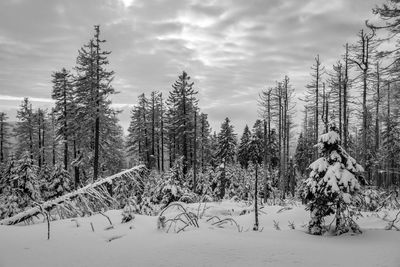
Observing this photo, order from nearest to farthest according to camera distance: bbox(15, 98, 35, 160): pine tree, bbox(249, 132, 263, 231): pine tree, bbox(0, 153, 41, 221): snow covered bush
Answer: bbox(249, 132, 263, 231): pine tree, bbox(0, 153, 41, 221): snow covered bush, bbox(15, 98, 35, 160): pine tree

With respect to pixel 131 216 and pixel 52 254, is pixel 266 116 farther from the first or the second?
pixel 52 254

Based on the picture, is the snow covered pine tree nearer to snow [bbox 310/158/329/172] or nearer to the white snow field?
snow [bbox 310/158/329/172]

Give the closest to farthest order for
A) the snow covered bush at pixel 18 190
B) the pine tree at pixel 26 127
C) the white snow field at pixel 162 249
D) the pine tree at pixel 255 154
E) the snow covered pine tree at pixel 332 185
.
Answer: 1. the white snow field at pixel 162 249
2. the snow covered pine tree at pixel 332 185
3. the pine tree at pixel 255 154
4. the snow covered bush at pixel 18 190
5. the pine tree at pixel 26 127

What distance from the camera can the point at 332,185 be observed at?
6742mm

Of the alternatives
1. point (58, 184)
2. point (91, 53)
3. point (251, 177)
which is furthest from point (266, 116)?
point (58, 184)

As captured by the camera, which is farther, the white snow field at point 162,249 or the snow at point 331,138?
the snow at point 331,138

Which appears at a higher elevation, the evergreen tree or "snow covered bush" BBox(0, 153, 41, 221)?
the evergreen tree

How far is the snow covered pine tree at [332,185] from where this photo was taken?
6.74m

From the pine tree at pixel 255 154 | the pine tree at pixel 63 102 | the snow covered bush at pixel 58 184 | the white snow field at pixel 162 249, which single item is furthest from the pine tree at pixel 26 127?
the white snow field at pixel 162 249

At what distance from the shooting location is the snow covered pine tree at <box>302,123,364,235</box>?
6.74 metres

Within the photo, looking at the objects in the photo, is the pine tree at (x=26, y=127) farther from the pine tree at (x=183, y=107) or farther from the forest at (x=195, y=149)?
the pine tree at (x=183, y=107)

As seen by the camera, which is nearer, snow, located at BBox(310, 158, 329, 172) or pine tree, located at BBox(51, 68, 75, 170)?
snow, located at BBox(310, 158, 329, 172)

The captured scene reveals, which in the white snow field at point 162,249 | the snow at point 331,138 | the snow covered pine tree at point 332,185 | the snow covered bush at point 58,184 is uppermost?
the snow at point 331,138

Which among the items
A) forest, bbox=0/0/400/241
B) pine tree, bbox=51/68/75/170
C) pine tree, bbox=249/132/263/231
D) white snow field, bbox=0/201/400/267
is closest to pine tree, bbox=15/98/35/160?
forest, bbox=0/0/400/241
